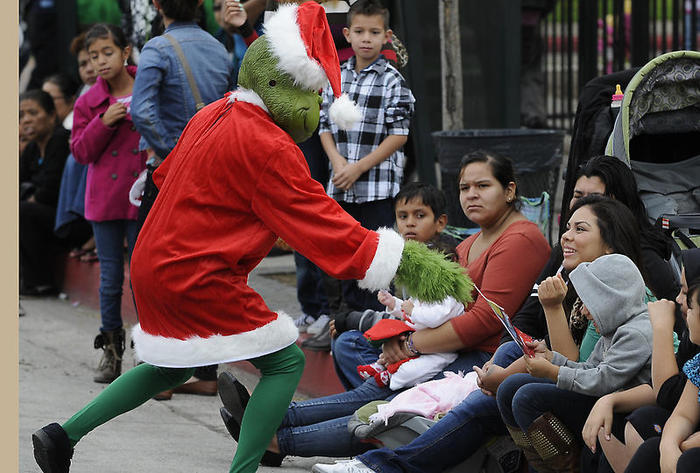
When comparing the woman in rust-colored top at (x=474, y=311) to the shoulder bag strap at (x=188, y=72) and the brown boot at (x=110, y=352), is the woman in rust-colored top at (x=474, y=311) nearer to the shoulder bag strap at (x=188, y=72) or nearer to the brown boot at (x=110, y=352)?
the shoulder bag strap at (x=188, y=72)

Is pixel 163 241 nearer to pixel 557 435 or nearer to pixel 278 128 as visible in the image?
pixel 278 128

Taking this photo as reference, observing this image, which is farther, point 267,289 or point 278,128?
point 267,289

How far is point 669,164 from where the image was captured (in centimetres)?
522

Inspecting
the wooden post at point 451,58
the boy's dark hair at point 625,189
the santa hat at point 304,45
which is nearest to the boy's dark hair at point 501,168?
the boy's dark hair at point 625,189

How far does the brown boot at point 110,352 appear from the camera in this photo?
22.0ft

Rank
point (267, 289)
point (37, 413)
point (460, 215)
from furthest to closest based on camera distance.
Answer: point (267, 289), point (460, 215), point (37, 413)

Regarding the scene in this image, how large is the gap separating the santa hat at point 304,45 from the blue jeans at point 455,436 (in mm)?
1247

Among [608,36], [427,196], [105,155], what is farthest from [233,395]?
[608,36]

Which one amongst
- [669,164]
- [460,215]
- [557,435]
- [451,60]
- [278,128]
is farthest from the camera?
[451,60]

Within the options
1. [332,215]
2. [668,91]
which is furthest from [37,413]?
[668,91]

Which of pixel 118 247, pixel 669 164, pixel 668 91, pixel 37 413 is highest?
pixel 668 91

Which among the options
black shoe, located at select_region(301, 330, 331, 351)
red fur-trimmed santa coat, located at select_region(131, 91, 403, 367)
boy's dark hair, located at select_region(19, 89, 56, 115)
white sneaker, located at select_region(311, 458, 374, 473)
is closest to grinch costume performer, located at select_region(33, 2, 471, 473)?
red fur-trimmed santa coat, located at select_region(131, 91, 403, 367)

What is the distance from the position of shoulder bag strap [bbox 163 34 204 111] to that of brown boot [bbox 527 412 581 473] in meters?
2.92

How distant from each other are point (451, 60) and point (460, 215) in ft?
3.67
